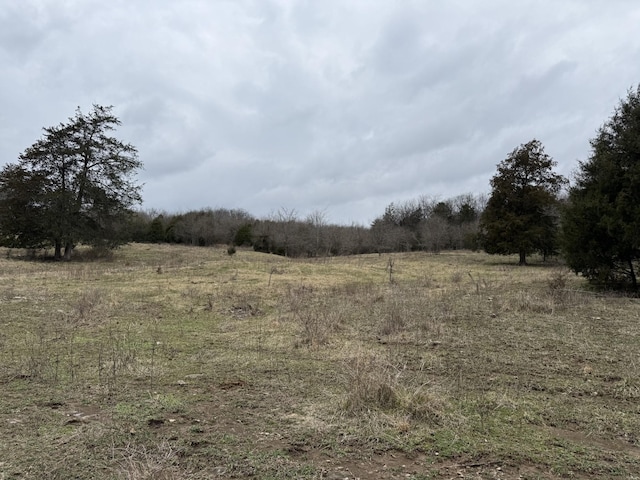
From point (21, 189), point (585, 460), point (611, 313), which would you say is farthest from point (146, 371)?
point (21, 189)

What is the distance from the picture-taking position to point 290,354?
6727 millimetres

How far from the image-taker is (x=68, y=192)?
1102 inches

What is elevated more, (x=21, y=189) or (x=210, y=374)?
(x=21, y=189)

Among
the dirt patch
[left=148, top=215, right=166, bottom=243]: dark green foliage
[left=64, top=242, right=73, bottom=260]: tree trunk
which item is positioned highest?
[left=148, top=215, right=166, bottom=243]: dark green foliage

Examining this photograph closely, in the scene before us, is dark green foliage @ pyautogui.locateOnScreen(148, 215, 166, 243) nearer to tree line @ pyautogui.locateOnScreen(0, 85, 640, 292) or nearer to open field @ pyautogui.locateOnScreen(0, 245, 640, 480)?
tree line @ pyautogui.locateOnScreen(0, 85, 640, 292)

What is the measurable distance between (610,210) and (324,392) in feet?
40.5

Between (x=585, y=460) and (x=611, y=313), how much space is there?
7724 millimetres

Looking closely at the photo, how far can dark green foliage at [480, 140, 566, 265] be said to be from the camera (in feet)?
93.2

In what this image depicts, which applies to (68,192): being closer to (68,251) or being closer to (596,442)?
(68,251)

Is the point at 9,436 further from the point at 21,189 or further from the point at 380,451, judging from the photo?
the point at 21,189

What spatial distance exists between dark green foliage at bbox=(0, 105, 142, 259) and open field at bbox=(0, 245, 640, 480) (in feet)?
65.0

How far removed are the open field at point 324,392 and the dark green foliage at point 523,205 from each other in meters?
19.0

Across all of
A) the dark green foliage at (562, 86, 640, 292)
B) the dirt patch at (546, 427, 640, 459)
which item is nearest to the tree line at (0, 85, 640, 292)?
the dark green foliage at (562, 86, 640, 292)

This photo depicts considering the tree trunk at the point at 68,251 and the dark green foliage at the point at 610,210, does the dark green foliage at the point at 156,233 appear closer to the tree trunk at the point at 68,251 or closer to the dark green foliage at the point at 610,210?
the tree trunk at the point at 68,251
